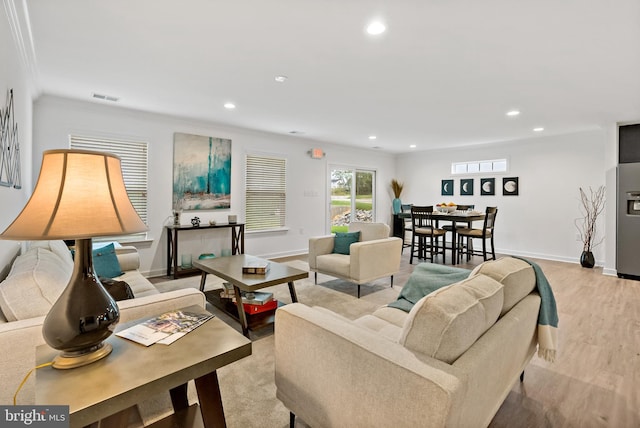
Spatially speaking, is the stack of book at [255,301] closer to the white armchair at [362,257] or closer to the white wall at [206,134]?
the white armchair at [362,257]

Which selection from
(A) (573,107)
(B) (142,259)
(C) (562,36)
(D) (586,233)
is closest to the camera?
(C) (562,36)

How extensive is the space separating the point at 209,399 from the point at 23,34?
2.88m

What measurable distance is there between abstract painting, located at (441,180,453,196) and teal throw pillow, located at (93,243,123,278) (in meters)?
6.69

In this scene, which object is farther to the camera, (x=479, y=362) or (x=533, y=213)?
(x=533, y=213)

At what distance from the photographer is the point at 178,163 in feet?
15.4

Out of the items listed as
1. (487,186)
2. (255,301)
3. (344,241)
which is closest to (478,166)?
(487,186)

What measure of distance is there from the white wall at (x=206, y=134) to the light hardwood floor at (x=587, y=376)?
4372 mm

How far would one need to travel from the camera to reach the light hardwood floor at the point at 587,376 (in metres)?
1.69

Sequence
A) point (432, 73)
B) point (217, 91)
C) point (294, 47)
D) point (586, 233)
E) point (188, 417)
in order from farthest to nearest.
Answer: point (586, 233), point (217, 91), point (432, 73), point (294, 47), point (188, 417)

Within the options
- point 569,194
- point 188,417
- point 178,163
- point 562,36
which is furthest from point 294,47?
point 569,194

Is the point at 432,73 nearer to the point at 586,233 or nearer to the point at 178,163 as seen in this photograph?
the point at 178,163

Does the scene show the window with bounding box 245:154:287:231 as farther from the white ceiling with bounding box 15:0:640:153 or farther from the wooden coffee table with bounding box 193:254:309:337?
the wooden coffee table with bounding box 193:254:309:337

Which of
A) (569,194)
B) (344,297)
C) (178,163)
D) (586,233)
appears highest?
(178,163)

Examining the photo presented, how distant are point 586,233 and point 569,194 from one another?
751mm
